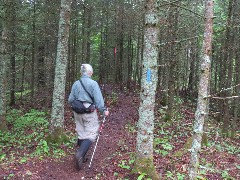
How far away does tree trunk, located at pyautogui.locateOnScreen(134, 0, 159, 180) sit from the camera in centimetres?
575

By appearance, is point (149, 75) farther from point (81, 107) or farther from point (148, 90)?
point (81, 107)

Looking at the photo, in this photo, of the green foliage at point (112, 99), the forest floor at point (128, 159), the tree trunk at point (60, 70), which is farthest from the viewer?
the green foliage at point (112, 99)

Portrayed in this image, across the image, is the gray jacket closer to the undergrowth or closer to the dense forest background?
the undergrowth

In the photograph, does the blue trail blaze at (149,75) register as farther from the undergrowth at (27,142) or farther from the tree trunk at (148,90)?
the undergrowth at (27,142)

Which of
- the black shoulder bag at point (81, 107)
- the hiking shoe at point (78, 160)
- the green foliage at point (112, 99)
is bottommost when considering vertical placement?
the hiking shoe at point (78, 160)

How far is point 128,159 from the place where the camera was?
7160 mm

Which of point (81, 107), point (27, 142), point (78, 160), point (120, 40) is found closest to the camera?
point (78, 160)

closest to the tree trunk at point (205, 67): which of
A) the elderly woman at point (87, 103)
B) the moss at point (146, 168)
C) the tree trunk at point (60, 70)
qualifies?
the moss at point (146, 168)

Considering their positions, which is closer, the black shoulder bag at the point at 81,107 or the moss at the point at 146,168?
the moss at the point at 146,168

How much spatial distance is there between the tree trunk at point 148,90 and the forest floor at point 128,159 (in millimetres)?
370

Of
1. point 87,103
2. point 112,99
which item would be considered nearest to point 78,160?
point 87,103

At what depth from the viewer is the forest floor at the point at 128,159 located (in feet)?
20.2

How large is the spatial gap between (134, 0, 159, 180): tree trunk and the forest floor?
0.37 m

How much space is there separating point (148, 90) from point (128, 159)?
90.5 inches
